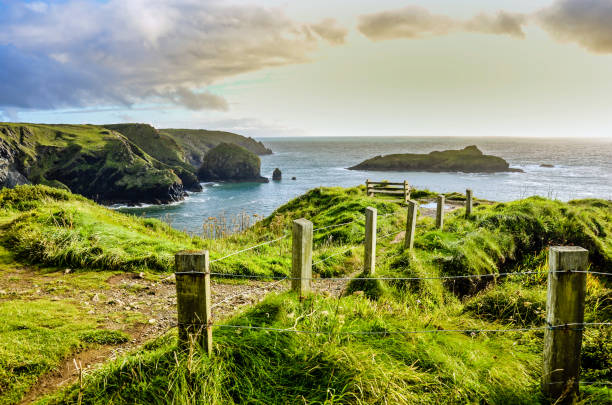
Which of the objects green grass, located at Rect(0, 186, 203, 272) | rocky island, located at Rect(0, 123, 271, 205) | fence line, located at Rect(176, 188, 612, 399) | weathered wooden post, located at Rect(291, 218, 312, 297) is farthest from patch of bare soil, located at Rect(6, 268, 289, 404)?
rocky island, located at Rect(0, 123, 271, 205)

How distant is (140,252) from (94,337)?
3938 millimetres

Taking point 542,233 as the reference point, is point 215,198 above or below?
below

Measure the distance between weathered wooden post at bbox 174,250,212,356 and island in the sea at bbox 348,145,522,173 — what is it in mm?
104629

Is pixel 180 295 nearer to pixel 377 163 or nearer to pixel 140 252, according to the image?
pixel 140 252

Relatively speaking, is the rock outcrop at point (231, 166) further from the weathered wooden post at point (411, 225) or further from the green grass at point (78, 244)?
the weathered wooden post at point (411, 225)

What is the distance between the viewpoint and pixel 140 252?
28.1 feet

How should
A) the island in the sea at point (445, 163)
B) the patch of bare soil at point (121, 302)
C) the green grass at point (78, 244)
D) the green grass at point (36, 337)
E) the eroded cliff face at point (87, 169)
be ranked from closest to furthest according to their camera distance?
the green grass at point (36, 337)
the patch of bare soil at point (121, 302)
the green grass at point (78, 244)
the eroded cliff face at point (87, 169)
the island in the sea at point (445, 163)

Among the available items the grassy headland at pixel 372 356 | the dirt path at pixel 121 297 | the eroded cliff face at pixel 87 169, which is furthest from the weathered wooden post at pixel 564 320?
the eroded cliff face at pixel 87 169

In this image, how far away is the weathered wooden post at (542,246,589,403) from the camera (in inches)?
120

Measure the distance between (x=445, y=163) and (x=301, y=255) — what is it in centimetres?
10632

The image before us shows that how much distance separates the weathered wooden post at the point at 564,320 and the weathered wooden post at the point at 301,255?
2.62 metres

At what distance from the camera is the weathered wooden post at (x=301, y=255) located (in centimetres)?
461

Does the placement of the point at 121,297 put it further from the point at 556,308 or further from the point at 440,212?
the point at 440,212

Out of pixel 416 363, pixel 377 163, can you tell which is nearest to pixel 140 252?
pixel 416 363
